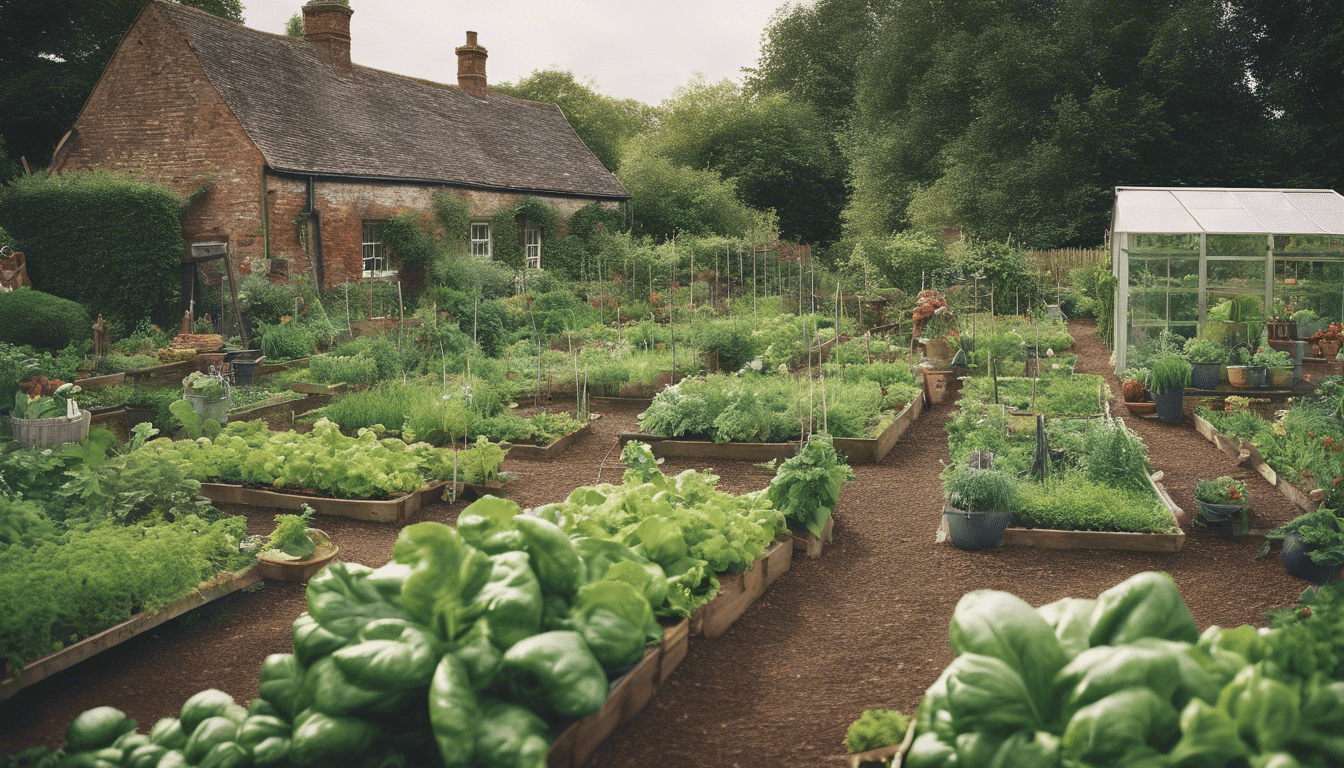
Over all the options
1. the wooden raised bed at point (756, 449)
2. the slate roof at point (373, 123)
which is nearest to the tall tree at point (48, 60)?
the slate roof at point (373, 123)

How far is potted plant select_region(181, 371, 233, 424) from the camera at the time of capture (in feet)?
28.5

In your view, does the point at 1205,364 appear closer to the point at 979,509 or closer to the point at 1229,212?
the point at 1229,212

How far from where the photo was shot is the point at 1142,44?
29109mm

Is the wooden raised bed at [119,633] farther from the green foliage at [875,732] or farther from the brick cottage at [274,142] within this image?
the brick cottage at [274,142]

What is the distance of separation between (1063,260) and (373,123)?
17307mm

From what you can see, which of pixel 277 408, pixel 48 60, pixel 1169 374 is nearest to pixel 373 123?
pixel 48 60

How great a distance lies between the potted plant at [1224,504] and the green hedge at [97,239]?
14.9 m

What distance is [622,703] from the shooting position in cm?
369

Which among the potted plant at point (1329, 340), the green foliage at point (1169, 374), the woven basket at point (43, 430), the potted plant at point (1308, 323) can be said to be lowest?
the woven basket at point (43, 430)

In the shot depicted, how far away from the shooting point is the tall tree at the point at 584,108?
133 feet

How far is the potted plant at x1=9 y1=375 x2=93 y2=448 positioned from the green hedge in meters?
9.28

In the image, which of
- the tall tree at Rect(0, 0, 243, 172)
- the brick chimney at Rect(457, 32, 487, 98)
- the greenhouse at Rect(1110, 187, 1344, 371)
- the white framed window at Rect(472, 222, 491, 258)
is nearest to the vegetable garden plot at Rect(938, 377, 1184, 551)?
the greenhouse at Rect(1110, 187, 1344, 371)

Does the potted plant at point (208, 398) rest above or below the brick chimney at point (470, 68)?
below

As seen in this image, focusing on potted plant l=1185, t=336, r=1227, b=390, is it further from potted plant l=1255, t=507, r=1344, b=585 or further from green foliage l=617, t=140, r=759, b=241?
green foliage l=617, t=140, r=759, b=241
